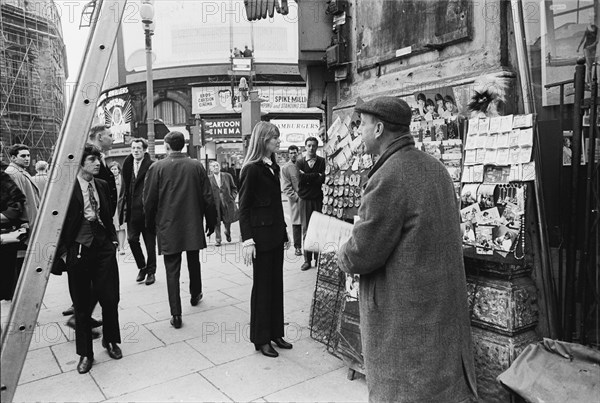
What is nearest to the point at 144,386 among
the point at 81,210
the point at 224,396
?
the point at 224,396

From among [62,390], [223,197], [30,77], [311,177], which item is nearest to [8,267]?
[62,390]

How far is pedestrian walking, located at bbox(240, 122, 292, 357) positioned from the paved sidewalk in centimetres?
34

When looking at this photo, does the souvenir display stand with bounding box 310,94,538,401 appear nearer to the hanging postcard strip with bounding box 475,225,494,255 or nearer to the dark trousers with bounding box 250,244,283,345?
the hanging postcard strip with bounding box 475,225,494,255

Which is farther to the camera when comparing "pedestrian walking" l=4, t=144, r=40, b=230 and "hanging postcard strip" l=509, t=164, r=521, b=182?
"pedestrian walking" l=4, t=144, r=40, b=230

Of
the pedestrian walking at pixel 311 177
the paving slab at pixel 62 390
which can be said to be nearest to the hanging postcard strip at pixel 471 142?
the paving slab at pixel 62 390

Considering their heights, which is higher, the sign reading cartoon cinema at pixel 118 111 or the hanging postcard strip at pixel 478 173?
the sign reading cartoon cinema at pixel 118 111

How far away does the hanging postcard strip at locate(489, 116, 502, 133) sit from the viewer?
2916 mm

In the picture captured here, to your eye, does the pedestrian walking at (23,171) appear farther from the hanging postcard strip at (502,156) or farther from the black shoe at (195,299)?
the hanging postcard strip at (502,156)

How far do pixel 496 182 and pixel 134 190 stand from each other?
4.87 m

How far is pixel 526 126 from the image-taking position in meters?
2.78

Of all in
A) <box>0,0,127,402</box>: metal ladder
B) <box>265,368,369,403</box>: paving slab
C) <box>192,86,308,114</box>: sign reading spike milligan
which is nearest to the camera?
<box>0,0,127,402</box>: metal ladder

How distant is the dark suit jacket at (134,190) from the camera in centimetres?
620

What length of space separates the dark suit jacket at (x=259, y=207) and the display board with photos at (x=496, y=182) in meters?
1.56

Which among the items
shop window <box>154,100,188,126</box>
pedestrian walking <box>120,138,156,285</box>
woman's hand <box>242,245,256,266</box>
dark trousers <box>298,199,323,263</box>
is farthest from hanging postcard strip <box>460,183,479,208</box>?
shop window <box>154,100,188,126</box>
